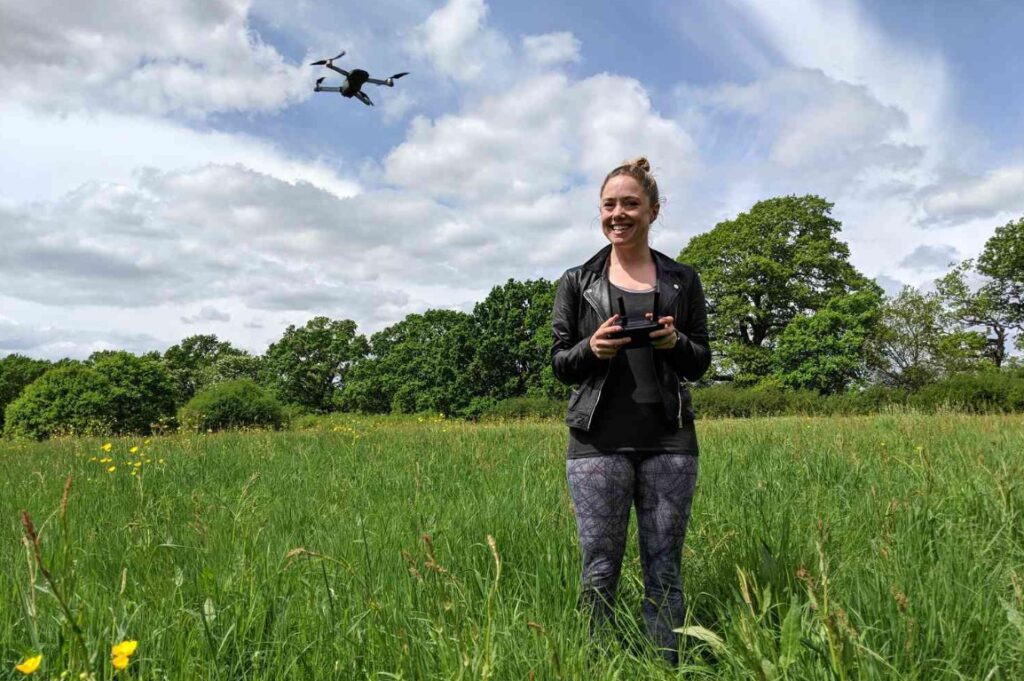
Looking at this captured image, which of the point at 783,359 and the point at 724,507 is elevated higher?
the point at 783,359

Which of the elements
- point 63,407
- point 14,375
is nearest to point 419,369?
point 14,375

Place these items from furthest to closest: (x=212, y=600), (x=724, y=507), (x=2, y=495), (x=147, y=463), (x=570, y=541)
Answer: (x=147, y=463)
(x=2, y=495)
(x=724, y=507)
(x=570, y=541)
(x=212, y=600)

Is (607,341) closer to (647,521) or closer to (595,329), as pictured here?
(595,329)

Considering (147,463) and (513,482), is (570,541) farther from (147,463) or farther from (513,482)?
(147,463)

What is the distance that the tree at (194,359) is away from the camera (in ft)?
196

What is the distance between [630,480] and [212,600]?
5.42 feet

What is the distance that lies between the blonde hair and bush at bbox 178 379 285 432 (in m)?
22.4

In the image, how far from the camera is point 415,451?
7441 millimetres

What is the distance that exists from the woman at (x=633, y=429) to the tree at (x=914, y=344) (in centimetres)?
3453

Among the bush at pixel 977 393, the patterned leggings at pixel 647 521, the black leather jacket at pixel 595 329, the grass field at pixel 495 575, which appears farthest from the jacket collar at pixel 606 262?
the bush at pixel 977 393

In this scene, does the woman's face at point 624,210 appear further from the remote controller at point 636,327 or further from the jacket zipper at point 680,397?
the jacket zipper at point 680,397

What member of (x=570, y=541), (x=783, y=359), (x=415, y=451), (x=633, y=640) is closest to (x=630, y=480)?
(x=633, y=640)

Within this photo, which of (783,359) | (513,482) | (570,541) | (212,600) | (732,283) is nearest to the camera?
(212,600)

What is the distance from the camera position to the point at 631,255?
2713mm
